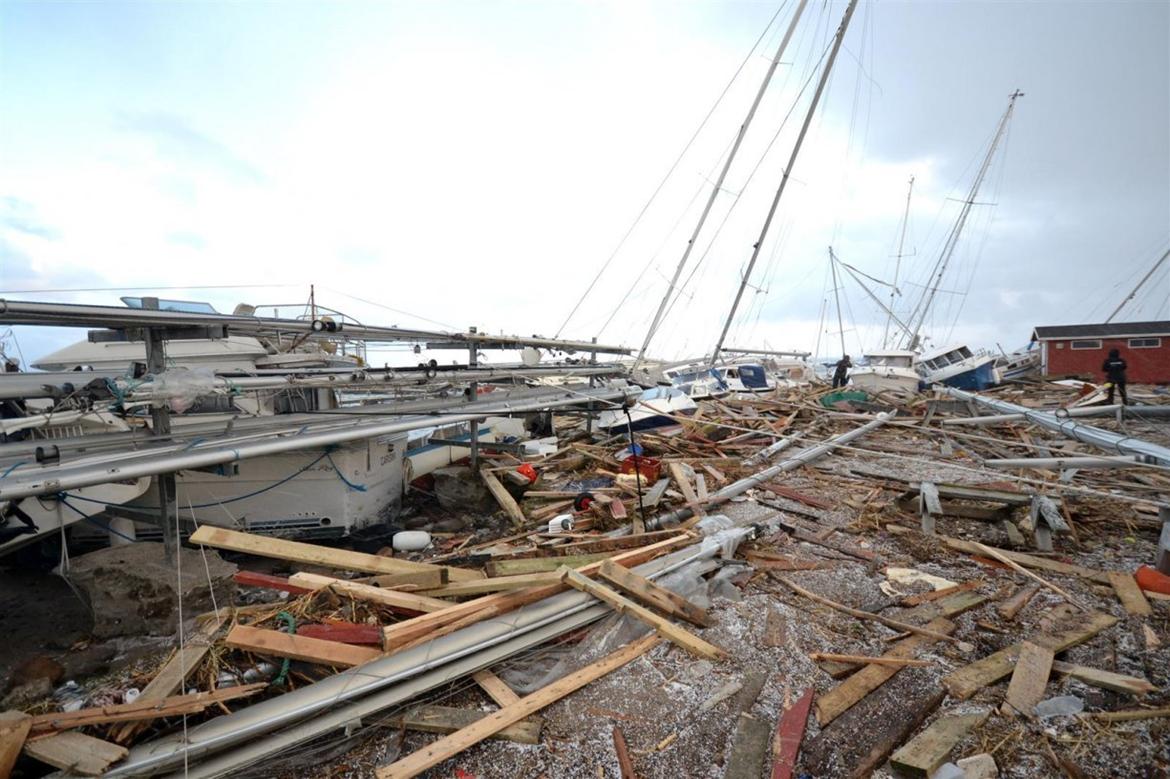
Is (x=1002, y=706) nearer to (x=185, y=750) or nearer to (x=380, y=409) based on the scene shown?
(x=185, y=750)

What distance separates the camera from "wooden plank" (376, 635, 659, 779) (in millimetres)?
3051

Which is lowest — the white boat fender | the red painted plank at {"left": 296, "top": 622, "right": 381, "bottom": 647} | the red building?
the white boat fender

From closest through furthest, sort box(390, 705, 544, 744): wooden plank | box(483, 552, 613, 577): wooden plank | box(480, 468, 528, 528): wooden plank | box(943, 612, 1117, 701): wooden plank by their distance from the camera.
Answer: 1. box(390, 705, 544, 744): wooden plank
2. box(943, 612, 1117, 701): wooden plank
3. box(483, 552, 613, 577): wooden plank
4. box(480, 468, 528, 528): wooden plank

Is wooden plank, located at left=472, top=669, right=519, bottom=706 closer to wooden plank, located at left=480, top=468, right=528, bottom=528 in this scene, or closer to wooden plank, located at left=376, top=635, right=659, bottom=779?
wooden plank, located at left=376, top=635, right=659, bottom=779

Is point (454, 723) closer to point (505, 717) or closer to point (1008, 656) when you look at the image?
point (505, 717)

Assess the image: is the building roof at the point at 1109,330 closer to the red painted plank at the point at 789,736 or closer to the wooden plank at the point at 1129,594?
the wooden plank at the point at 1129,594

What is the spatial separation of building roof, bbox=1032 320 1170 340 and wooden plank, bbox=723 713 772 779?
3774cm

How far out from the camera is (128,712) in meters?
3.02

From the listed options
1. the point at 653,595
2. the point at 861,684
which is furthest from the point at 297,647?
the point at 861,684

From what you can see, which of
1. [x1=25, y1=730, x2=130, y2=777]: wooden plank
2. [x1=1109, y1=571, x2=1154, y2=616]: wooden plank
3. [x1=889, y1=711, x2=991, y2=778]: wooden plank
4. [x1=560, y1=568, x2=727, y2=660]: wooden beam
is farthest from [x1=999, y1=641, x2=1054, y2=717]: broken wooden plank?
[x1=25, y1=730, x2=130, y2=777]: wooden plank

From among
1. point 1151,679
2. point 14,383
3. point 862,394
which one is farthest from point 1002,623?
point 862,394

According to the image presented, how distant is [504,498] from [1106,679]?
7.28 m

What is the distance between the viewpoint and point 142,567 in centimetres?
538

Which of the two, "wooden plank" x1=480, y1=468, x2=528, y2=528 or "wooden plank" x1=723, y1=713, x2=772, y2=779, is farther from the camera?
"wooden plank" x1=480, y1=468, x2=528, y2=528
